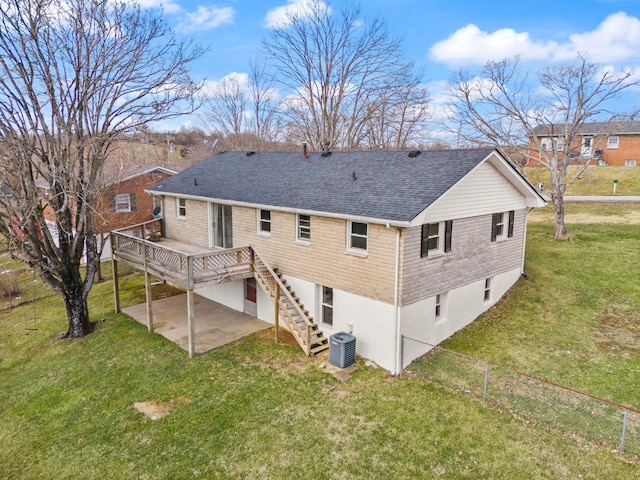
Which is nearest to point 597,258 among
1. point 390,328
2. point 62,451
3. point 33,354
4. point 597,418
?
point 597,418

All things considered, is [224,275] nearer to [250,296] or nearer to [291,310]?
[291,310]

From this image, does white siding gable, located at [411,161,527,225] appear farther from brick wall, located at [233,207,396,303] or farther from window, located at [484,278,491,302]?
window, located at [484,278,491,302]

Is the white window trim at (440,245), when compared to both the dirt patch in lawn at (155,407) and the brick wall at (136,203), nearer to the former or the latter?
the dirt patch in lawn at (155,407)

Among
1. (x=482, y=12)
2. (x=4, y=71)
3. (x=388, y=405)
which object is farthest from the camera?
(x=482, y=12)

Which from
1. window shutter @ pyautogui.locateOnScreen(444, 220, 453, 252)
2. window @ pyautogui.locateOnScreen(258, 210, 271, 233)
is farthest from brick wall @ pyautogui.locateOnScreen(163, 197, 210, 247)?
window shutter @ pyautogui.locateOnScreen(444, 220, 453, 252)

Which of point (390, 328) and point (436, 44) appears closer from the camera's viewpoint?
point (390, 328)

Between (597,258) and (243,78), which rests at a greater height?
(243,78)

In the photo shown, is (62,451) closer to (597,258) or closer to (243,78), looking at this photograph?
(597,258)
